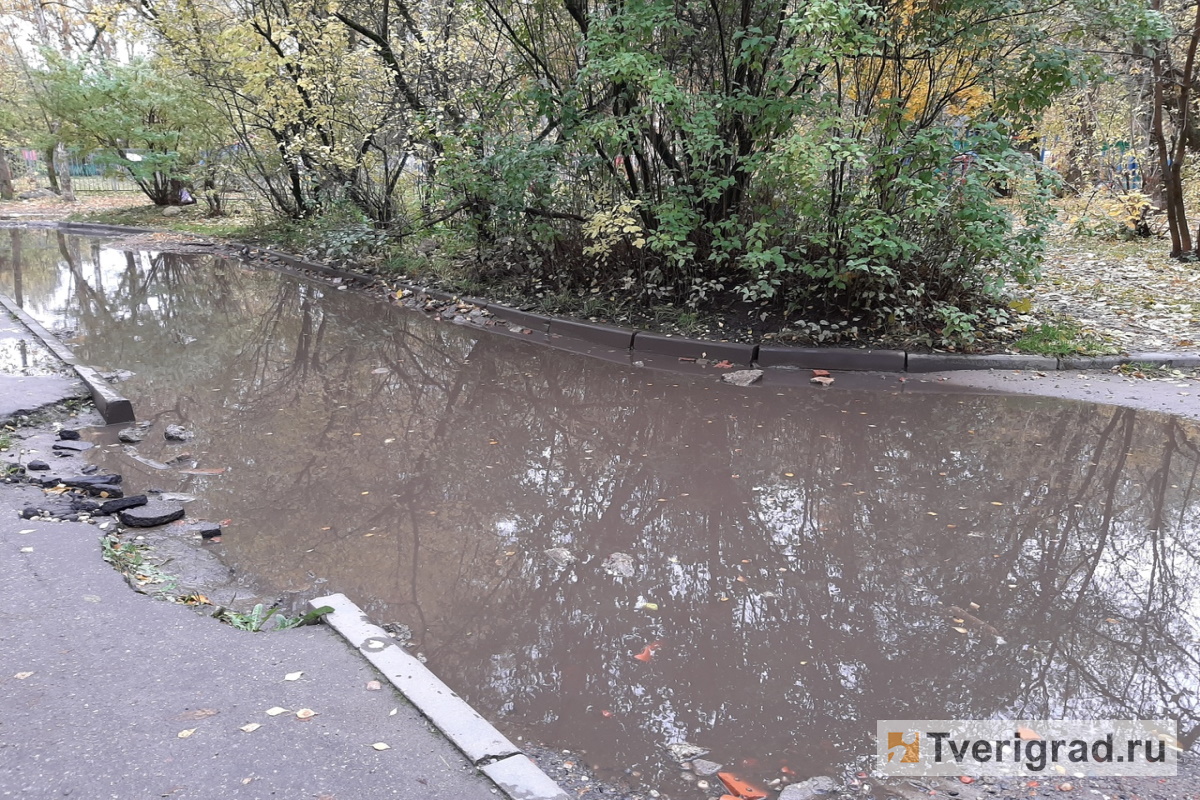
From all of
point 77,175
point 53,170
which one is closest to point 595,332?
point 53,170

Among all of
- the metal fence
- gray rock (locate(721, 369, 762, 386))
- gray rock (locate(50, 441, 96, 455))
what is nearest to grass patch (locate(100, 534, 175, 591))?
gray rock (locate(50, 441, 96, 455))

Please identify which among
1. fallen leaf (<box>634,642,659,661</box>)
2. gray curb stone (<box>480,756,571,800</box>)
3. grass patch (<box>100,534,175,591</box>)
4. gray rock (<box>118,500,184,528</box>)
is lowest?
fallen leaf (<box>634,642,659,661</box>)

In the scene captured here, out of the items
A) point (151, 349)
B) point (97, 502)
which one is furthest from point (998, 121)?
point (151, 349)

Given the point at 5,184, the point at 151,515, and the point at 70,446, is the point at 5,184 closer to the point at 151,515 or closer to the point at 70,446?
the point at 70,446

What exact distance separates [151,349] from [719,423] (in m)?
7.30

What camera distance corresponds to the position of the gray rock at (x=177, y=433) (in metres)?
6.52

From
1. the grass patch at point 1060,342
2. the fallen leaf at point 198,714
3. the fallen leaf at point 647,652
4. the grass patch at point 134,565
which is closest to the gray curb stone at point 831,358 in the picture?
the grass patch at point 1060,342

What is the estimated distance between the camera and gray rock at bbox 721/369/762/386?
316 inches

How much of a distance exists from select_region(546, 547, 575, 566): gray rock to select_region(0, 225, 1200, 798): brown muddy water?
18 mm

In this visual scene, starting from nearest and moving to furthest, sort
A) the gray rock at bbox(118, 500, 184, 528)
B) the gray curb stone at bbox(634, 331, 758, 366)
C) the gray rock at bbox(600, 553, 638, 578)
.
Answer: the gray rock at bbox(600, 553, 638, 578) < the gray rock at bbox(118, 500, 184, 528) < the gray curb stone at bbox(634, 331, 758, 366)

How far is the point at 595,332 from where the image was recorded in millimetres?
9820

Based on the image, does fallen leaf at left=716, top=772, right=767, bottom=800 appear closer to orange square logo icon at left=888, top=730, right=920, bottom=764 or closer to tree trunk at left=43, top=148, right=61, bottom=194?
orange square logo icon at left=888, top=730, right=920, bottom=764

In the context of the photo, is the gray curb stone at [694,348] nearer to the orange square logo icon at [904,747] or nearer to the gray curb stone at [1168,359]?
the gray curb stone at [1168,359]

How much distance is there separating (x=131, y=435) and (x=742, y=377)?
5.64 meters
